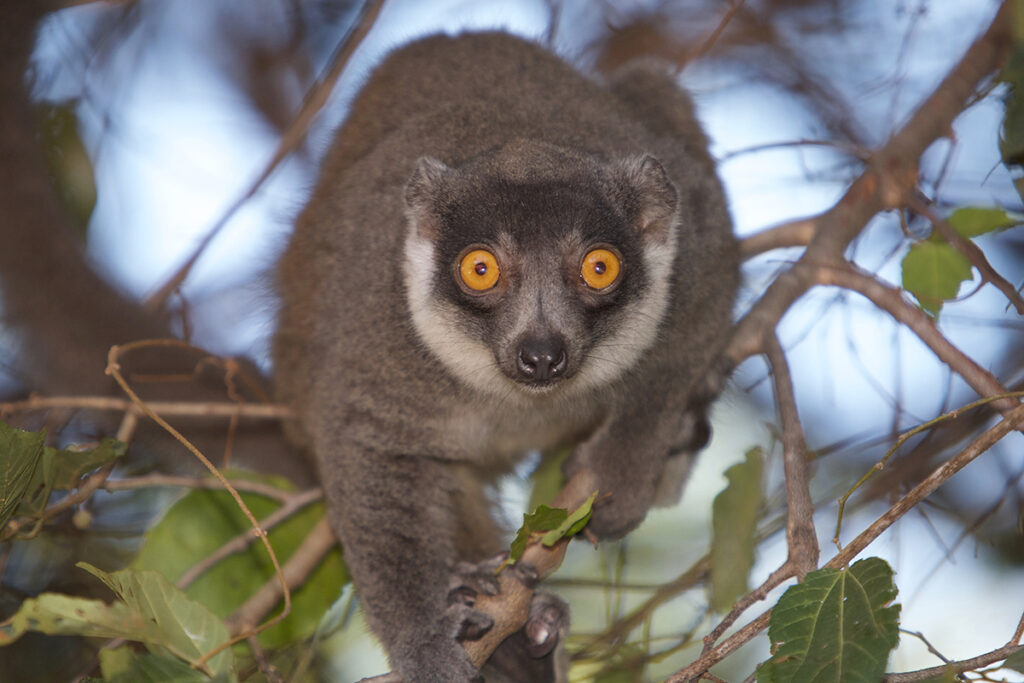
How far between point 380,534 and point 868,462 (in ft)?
8.48

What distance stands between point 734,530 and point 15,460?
8.75 feet

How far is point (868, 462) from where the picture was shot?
4891 millimetres

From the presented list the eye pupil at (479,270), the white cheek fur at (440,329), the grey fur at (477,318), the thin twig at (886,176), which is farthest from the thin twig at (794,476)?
the eye pupil at (479,270)

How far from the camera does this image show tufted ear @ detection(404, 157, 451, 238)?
Answer: 3.72 metres

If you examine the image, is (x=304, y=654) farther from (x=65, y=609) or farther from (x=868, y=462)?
(x=868, y=462)

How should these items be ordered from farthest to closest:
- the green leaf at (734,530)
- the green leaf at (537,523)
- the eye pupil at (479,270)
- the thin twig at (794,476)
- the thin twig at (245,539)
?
the thin twig at (245,539) → the green leaf at (734,530) → the eye pupil at (479,270) → the thin twig at (794,476) → the green leaf at (537,523)

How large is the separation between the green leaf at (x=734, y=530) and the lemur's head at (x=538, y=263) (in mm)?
662

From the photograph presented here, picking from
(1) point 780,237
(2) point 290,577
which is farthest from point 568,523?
(1) point 780,237

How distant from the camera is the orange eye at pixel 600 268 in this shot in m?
3.62

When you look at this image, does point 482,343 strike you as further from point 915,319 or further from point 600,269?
point 915,319

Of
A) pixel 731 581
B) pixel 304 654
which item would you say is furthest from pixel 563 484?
pixel 304 654

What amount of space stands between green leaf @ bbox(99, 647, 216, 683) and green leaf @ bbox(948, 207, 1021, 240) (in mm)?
2839

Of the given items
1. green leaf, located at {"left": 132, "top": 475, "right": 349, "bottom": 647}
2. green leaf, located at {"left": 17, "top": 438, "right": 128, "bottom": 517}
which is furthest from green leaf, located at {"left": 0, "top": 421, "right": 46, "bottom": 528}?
green leaf, located at {"left": 132, "top": 475, "right": 349, "bottom": 647}

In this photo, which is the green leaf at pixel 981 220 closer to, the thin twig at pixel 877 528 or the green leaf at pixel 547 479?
the thin twig at pixel 877 528
